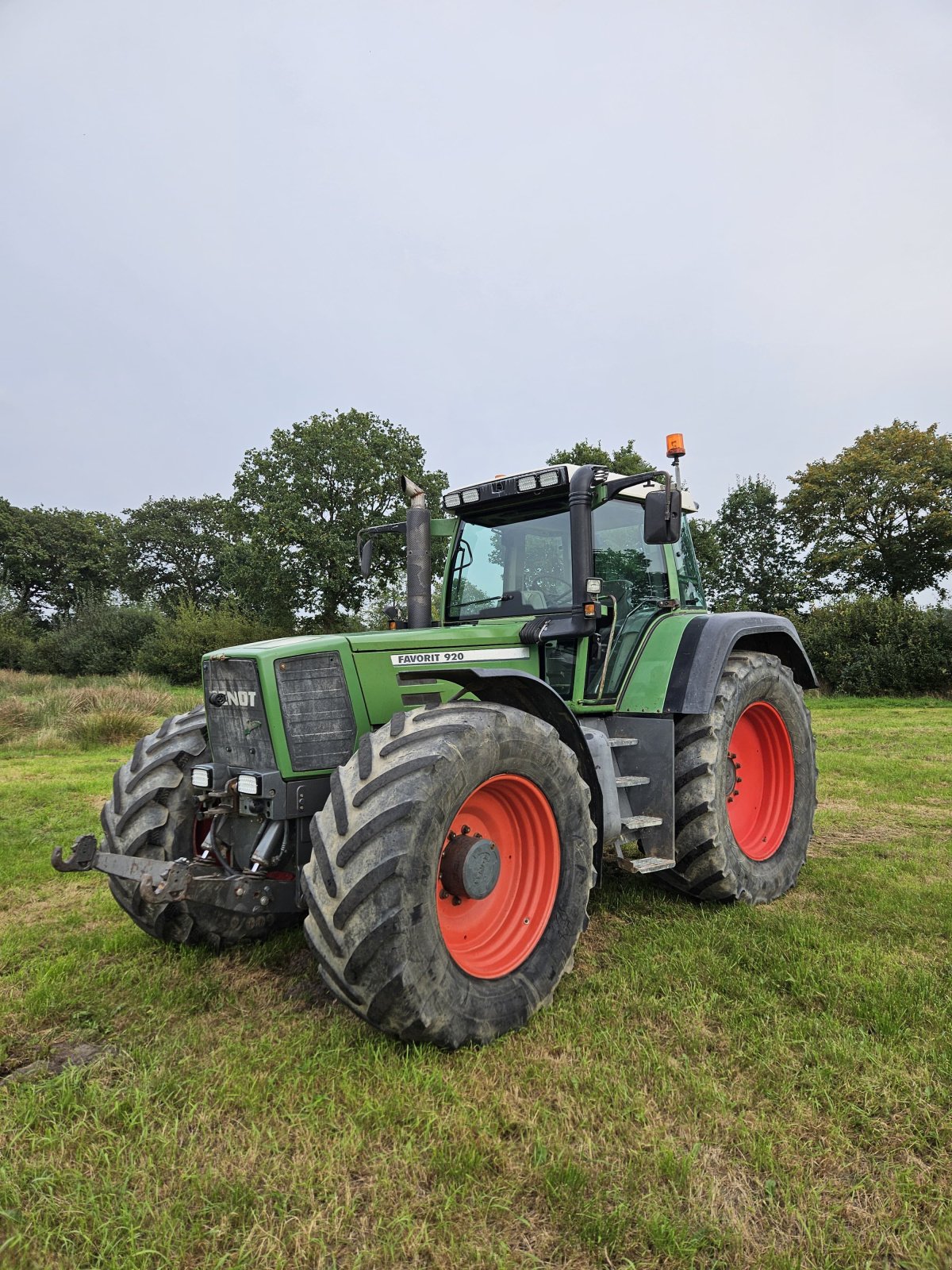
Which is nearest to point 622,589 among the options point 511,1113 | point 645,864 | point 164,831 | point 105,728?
point 645,864

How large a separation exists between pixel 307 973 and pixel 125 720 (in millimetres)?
10300

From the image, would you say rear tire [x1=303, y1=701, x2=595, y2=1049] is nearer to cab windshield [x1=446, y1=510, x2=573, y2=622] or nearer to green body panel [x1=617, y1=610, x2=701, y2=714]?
green body panel [x1=617, y1=610, x2=701, y2=714]

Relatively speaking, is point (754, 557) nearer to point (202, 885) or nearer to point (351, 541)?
point (351, 541)

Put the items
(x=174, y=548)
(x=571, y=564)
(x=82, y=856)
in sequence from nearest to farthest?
(x=82, y=856) → (x=571, y=564) → (x=174, y=548)

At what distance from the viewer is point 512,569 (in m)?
4.50

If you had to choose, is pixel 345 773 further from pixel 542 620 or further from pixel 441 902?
pixel 542 620

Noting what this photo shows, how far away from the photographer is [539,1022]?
287cm

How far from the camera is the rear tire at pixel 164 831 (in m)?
3.41

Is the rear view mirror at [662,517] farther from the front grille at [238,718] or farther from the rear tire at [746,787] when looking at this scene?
the front grille at [238,718]

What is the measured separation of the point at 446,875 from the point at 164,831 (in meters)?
1.37

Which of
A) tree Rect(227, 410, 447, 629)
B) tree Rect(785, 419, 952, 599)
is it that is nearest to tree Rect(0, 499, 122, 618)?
tree Rect(227, 410, 447, 629)

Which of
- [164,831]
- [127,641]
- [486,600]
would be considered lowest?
[164,831]

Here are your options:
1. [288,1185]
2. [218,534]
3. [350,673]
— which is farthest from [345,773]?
[218,534]

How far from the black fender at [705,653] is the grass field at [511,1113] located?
1.12m
